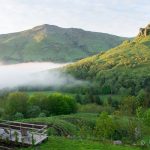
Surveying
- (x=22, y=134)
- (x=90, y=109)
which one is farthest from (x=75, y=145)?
(x=90, y=109)

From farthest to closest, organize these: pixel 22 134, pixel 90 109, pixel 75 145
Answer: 1. pixel 90 109
2. pixel 22 134
3. pixel 75 145

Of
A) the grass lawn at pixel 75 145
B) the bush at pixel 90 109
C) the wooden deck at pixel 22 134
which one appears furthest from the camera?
the bush at pixel 90 109

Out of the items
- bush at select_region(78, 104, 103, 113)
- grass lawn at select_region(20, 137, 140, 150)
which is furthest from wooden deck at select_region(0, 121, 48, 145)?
bush at select_region(78, 104, 103, 113)

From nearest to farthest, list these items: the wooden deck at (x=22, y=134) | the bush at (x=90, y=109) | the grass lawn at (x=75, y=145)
A: 1. the wooden deck at (x=22, y=134)
2. the grass lawn at (x=75, y=145)
3. the bush at (x=90, y=109)

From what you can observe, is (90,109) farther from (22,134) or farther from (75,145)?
(22,134)

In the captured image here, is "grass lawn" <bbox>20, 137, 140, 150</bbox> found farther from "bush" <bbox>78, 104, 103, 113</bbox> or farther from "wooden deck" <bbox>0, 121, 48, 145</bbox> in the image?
"bush" <bbox>78, 104, 103, 113</bbox>

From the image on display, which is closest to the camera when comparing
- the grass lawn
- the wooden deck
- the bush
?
the wooden deck

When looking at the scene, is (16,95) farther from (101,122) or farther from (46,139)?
(46,139)

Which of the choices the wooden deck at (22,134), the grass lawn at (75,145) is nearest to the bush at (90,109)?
the wooden deck at (22,134)

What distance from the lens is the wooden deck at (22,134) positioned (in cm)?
3460

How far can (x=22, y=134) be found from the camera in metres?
36.0

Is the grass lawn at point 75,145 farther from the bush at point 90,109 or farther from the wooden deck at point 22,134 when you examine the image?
the bush at point 90,109

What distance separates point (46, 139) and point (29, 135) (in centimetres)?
196

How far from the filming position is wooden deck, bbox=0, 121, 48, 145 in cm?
3460
